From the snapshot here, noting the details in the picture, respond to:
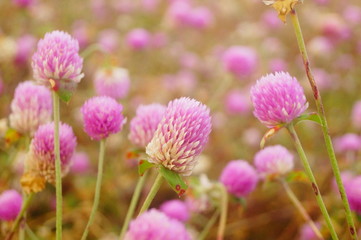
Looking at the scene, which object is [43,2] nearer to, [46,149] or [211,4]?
[211,4]

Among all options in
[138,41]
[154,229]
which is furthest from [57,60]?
[138,41]

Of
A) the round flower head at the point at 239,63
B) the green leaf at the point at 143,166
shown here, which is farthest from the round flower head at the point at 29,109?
the round flower head at the point at 239,63

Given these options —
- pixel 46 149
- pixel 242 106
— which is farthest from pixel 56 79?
pixel 242 106

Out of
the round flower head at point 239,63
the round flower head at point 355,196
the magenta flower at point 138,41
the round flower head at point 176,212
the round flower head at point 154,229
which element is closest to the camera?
the round flower head at point 154,229

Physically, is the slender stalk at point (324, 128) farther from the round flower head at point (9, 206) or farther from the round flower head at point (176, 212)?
the round flower head at point (9, 206)

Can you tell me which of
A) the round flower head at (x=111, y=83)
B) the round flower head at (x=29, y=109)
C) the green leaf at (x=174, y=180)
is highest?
the round flower head at (x=111, y=83)

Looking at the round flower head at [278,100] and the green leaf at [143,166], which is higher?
the round flower head at [278,100]

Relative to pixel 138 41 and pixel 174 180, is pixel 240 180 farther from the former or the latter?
pixel 138 41

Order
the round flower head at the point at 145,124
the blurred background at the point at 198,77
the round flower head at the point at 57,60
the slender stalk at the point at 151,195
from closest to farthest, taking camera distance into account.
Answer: the slender stalk at the point at 151,195, the round flower head at the point at 57,60, the round flower head at the point at 145,124, the blurred background at the point at 198,77
